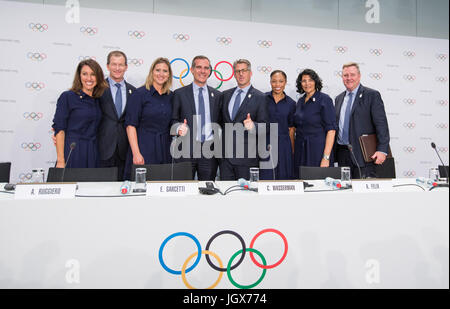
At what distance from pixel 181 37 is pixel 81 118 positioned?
5.10 feet

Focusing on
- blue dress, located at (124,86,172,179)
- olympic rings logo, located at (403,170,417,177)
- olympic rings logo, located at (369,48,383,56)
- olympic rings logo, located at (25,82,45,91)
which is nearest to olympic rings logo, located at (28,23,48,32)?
olympic rings logo, located at (25,82,45,91)

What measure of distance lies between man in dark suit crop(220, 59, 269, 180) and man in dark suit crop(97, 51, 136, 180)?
3.14 feet

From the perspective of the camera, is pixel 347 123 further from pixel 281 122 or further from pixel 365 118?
pixel 281 122

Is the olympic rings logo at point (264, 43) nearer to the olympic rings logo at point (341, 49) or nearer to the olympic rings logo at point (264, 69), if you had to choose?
the olympic rings logo at point (264, 69)

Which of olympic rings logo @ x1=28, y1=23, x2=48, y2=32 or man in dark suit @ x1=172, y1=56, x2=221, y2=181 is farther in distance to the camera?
olympic rings logo @ x1=28, y1=23, x2=48, y2=32

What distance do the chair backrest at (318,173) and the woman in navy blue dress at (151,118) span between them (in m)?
1.24

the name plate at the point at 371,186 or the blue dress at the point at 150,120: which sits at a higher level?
the blue dress at the point at 150,120

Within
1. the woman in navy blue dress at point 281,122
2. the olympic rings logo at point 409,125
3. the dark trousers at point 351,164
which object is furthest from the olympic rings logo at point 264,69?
the olympic rings logo at point 409,125

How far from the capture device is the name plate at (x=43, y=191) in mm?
1138

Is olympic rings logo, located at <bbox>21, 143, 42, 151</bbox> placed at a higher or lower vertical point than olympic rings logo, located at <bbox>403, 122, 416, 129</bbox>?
lower

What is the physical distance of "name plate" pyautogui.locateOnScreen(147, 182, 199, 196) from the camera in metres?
1.23

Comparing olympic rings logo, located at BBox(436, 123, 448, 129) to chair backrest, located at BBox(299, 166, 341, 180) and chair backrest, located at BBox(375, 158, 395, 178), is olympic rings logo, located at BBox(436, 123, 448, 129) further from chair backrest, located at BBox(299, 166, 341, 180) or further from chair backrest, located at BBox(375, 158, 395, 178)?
chair backrest, located at BBox(299, 166, 341, 180)

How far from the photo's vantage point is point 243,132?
8.37 ft
